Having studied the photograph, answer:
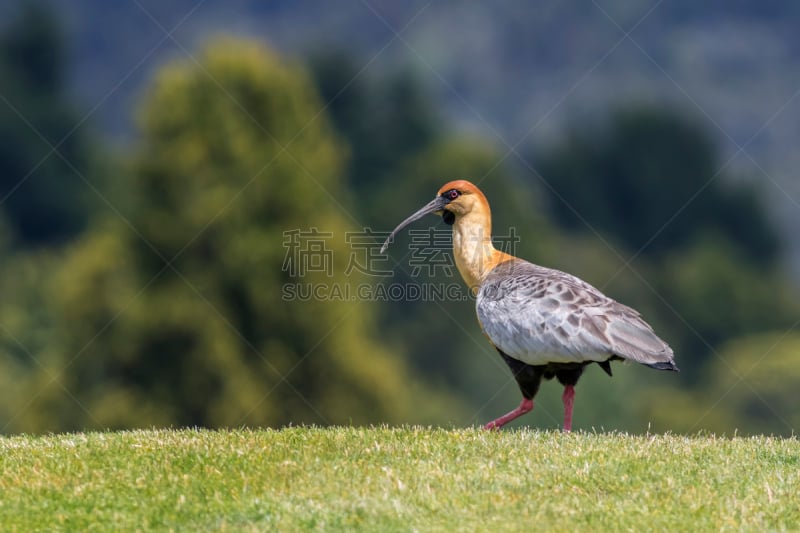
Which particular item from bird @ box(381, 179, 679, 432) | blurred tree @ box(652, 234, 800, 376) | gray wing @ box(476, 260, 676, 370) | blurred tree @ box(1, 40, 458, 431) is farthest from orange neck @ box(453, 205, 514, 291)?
blurred tree @ box(652, 234, 800, 376)

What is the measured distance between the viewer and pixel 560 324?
13.2 meters

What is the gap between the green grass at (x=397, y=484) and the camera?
8.93 meters

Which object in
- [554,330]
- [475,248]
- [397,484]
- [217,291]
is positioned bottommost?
[217,291]

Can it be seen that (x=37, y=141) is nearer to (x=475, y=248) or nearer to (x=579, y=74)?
(x=475, y=248)

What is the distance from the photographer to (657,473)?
32.6ft

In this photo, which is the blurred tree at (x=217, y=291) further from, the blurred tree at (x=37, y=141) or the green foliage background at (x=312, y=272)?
the blurred tree at (x=37, y=141)

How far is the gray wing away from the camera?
1291 cm

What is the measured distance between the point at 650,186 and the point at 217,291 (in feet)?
238

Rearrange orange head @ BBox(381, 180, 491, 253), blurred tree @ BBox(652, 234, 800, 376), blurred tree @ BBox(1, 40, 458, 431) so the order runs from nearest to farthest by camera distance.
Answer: orange head @ BBox(381, 180, 491, 253), blurred tree @ BBox(1, 40, 458, 431), blurred tree @ BBox(652, 234, 800, 376)

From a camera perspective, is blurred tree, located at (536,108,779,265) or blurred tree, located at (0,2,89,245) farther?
blurred tree, located at (536,108,779,265)

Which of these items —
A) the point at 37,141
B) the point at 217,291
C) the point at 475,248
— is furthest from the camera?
the point at 37,141

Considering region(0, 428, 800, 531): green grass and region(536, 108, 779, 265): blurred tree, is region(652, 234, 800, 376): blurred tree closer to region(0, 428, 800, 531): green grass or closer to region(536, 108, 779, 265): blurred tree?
region(536, 108, 779, 265): blurred tree

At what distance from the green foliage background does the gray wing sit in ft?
52.4

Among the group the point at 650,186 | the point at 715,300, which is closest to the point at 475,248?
the point at 715,300
